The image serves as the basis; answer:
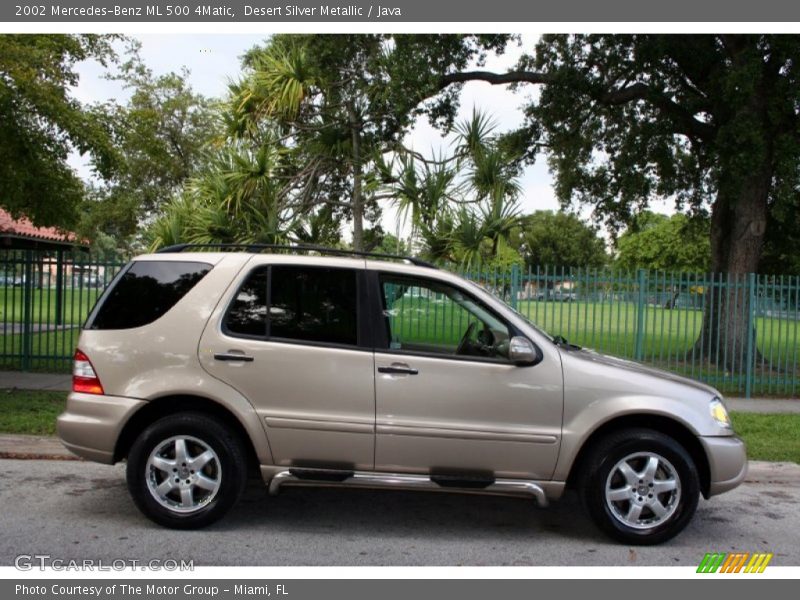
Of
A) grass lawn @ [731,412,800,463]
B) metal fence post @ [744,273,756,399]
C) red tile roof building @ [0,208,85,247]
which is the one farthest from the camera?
red tile roof building @ [0,208,85,247]

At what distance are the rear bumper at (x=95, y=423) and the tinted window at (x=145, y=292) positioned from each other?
524mm

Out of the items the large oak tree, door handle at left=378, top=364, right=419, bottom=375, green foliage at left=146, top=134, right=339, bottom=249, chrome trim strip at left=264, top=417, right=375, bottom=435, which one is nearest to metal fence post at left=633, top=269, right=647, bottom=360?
the large oak tree

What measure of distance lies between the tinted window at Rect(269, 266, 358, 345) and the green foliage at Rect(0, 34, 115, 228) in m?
5.57

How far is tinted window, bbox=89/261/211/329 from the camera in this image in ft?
16.1

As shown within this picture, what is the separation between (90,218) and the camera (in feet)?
101

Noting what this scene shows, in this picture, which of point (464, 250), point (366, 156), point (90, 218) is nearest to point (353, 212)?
point (366, 156)

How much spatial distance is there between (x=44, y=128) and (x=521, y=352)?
27.4 ft

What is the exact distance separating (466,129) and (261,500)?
6972mm

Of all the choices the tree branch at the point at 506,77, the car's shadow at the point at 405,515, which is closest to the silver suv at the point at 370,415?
the car's shadow at the point at 405,515

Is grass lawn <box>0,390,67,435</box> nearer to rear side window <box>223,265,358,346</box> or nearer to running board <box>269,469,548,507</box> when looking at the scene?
rear side window <box>223,265,358,346</box>

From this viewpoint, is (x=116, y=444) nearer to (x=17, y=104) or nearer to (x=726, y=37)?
(x=17, y=104)

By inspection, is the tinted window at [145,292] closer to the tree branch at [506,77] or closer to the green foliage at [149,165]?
the tree branch at [506,77]

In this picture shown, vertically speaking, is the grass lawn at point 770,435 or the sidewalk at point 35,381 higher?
the sidewalk at point 35,381

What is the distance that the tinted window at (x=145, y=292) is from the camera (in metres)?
4.90
